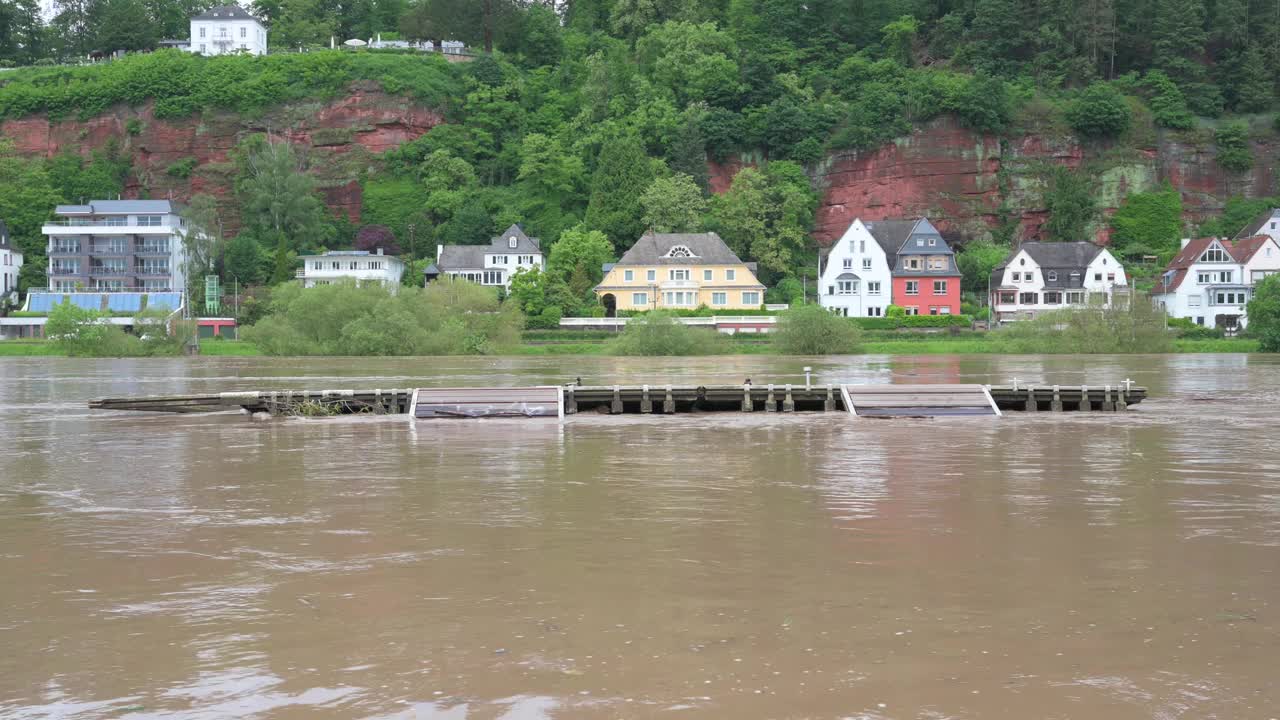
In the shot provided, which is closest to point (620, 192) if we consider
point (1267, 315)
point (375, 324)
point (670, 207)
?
point (670, 207)

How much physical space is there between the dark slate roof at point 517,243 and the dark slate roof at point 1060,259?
38948 millimetres

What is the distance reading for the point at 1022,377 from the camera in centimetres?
4841

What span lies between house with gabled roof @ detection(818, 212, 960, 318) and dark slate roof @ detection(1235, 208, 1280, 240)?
2543cm

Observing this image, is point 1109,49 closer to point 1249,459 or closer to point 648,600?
point 1249,459

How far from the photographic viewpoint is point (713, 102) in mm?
122312

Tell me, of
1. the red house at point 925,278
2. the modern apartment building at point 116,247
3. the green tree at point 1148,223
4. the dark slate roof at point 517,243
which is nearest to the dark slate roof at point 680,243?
the dark slate roof at point 517,243

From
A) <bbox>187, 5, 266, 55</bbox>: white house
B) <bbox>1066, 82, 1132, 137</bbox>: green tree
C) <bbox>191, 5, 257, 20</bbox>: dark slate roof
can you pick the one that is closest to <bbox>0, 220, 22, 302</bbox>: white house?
<bbox>187, 5, 266, 55</bbox>: white house

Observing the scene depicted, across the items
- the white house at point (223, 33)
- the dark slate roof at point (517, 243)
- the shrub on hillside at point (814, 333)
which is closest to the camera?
the shrub on hillside at point (814, 333)

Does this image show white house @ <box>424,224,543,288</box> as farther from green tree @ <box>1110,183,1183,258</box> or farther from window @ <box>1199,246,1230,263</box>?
window @ <box>1199,246,1230,263</box>

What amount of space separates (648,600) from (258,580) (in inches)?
156

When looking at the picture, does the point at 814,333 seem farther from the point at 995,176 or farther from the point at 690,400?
the point at 995,176

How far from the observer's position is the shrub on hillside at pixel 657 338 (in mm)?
69062

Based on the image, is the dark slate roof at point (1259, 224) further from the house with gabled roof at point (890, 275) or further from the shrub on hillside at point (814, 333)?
the shrub on hillside at point (814, 333)

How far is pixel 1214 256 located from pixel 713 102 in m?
47.1
